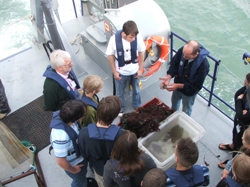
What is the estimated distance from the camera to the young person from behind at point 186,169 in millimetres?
1948

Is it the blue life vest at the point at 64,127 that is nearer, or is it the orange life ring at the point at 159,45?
the blue life vest at the point at 64,127

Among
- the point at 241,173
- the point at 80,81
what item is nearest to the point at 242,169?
the point at 241,173

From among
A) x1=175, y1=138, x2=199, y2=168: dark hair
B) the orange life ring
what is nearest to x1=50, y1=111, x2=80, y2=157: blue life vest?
x1=175, y1=138, x2=199, y2=168: dark hair

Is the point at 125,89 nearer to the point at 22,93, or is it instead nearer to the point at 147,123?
the point at 147,123

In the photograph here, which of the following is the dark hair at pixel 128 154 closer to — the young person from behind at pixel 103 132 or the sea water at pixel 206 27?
the young person from behind at pixel 103 132

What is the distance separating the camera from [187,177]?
2.00 metres

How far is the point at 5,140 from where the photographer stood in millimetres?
2992

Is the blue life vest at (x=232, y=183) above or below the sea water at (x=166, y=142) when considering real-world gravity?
above

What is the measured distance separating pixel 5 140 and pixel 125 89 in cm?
176

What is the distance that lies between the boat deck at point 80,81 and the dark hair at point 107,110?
4.92 ft

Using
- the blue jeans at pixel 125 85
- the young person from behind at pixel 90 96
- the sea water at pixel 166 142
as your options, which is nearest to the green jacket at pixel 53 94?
the young person from behind at pixel 90 96

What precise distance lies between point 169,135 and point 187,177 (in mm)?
970

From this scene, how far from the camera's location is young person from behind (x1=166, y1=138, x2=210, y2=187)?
195cm

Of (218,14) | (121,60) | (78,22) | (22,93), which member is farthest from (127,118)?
(218,14)
